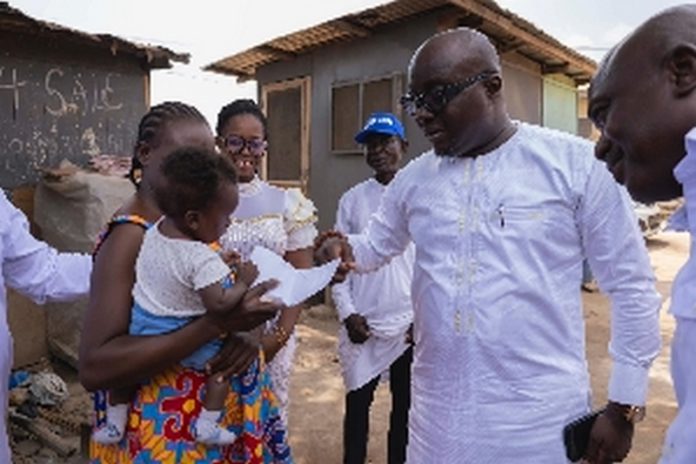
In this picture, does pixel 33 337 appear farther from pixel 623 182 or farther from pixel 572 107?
pixel 572 107

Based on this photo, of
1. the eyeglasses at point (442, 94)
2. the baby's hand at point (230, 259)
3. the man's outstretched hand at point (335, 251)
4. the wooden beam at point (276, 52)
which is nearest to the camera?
the baby's hand at point (230, 259)

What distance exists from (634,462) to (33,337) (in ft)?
17.0

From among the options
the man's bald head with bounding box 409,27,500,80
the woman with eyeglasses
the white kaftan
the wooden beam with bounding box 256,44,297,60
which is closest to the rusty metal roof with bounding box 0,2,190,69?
the wooden beam with bounding box 256,44,297,60

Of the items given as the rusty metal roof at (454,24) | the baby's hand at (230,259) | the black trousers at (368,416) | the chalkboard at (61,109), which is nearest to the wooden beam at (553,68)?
the rusty metal roof at (454,24)

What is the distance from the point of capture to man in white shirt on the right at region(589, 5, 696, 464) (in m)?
0.94

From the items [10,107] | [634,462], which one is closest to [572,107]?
[634,462]

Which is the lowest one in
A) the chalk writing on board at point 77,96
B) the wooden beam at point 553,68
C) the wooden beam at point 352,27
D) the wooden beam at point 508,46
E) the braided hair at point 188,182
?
the braided hair at point 188,182

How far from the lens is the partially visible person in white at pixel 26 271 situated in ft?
6.72

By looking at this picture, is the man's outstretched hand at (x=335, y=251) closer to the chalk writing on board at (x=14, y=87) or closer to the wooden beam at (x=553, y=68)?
the chalk writing on board at (x=14, y=87)

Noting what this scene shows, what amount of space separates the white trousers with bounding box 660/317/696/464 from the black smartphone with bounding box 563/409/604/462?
3.43 ft

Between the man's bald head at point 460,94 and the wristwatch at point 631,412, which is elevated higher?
the man's bald head at point 460,94

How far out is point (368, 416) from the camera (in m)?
3.94

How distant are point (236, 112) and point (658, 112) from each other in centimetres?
188

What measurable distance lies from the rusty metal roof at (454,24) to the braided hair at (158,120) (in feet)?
17.6
